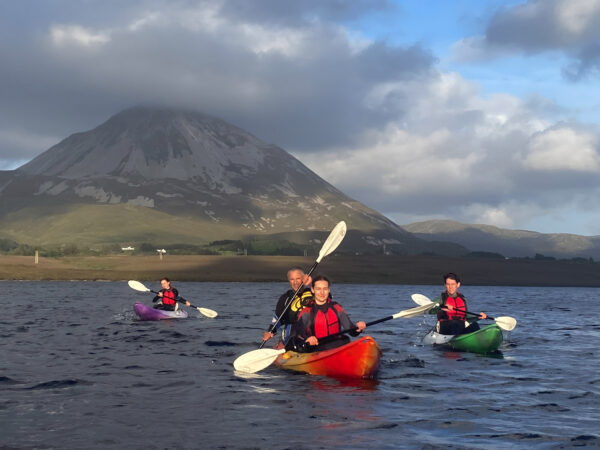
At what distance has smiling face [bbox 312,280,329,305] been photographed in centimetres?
1368

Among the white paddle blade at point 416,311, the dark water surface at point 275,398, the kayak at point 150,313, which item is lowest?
the dark water surface at point 275,398

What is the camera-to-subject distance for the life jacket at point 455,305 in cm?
1956

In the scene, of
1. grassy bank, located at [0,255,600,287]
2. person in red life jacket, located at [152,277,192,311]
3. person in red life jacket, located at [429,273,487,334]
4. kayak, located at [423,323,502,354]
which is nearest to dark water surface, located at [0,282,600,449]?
kayak, located at [423,323,502,354]

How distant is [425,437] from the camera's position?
9.77 meters

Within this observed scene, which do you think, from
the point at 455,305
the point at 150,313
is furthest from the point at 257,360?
the point at 150,313

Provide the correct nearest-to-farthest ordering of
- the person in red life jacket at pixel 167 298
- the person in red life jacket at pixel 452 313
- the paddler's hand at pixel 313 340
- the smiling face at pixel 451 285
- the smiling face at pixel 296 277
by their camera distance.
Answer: the paddler's hand at pixel 313 340 < the smiling face at pixel 296 277 < the smiling face at pixel 451 285 < the person in red life jacket at pixel 452 313 < the person in red life jacket at pixel 167 298

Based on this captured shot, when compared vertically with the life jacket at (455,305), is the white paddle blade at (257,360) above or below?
below

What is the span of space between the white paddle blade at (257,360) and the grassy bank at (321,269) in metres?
68.0

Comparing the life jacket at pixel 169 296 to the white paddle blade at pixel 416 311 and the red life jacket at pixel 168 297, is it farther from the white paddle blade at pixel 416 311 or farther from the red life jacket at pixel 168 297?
the white paddle blade at pixel 416 311

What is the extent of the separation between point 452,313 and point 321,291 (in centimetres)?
728

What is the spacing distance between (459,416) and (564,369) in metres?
6.73

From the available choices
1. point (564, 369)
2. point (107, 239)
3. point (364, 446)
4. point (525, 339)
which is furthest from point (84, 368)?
point (107, 239)

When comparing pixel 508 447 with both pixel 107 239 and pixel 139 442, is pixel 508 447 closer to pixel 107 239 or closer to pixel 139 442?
pixel 139 442

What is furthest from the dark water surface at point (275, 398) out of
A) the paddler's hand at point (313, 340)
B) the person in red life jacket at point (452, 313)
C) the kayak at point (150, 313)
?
the kayak at point (150, 313)
